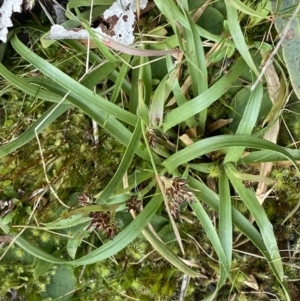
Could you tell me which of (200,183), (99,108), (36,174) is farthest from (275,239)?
(36,174)

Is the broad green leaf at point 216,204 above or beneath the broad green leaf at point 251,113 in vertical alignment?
Result: beneath

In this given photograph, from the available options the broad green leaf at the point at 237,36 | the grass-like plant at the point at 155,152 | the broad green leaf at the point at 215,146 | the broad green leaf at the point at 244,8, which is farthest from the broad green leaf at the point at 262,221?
the broad green leaf at the point at 244,8

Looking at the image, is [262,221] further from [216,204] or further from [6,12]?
[6,12]

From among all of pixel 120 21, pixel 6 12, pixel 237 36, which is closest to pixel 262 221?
pixel 237 36

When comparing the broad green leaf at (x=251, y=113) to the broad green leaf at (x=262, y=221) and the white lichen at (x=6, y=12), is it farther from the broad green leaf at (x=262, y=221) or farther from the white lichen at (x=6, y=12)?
the white lichen at (x=6, y=12)

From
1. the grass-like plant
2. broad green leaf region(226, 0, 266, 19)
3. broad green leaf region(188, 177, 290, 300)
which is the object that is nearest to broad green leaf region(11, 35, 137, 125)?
the grass-like plant

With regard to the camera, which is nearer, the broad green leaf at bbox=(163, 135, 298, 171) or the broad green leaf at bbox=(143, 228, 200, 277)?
the broad green leaf at bbox=(163, 135, 298, 171)

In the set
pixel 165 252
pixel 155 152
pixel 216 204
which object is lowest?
pixel 165 252

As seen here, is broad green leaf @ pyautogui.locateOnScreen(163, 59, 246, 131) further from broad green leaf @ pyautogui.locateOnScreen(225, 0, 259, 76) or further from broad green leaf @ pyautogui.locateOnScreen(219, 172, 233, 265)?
broad green leaf @ pyautogui.locateOnScreen(219, 172, 233, 265)

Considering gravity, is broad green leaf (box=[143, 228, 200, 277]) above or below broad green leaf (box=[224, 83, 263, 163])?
below
